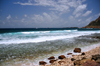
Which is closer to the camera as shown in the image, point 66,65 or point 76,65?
point 76,65

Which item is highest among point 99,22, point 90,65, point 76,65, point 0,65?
point 99,22

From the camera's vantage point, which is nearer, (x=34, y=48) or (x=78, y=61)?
(x=78, y=61)

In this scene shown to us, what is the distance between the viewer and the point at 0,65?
4293mm

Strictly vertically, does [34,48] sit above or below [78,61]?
below

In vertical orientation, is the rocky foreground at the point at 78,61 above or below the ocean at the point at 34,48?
above

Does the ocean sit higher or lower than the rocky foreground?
lower

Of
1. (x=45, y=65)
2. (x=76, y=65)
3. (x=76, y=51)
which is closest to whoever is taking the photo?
(x=76, y=65)

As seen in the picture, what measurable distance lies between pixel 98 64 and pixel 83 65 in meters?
0.52

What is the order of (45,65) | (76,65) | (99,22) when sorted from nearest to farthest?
(76,65), (45,65), (99,22)

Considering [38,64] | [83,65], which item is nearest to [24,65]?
[38,64]

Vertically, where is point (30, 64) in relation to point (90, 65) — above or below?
below

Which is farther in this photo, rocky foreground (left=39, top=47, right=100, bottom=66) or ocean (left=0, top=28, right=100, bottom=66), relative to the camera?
ocean (left=0, top=28, right=100, bottom=66)

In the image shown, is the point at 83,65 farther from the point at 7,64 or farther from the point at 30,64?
the point at 7,64

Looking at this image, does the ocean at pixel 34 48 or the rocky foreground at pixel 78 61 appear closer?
the rocky foreground at pixel 78 61
